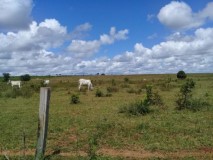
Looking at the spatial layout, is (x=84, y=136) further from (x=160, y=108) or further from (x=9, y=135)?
(x=160, y=108)

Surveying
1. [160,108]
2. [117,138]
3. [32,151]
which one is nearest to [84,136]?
[117,138]

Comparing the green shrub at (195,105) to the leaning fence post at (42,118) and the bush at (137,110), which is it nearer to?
the bush at (137,110)

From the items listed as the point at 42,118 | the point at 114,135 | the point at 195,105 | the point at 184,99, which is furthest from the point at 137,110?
the point at 42,118

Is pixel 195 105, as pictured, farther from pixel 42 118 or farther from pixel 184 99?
pixel 42 118

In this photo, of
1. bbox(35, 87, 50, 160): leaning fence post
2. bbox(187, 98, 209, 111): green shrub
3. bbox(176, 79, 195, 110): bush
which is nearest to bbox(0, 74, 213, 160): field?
bbox(187, 98, 209, 111): green shrub

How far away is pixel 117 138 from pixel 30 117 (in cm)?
647

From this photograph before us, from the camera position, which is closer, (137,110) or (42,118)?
(42,118)

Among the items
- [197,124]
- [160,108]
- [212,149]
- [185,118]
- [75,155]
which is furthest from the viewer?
[160,108]

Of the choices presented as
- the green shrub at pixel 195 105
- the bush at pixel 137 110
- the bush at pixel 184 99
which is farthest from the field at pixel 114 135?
the bush at pixel 184 99

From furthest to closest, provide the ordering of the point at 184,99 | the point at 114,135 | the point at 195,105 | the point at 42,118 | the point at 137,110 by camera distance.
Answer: the point at 184,99 → the point at 195,105 → the point at 137,110 → the point at 114,135 → the point at 42,118

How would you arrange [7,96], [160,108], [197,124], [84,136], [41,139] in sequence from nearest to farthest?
1. [41,139]
2. [84,136]
3. [197,124]
4. [160,108]
5. [7,96]

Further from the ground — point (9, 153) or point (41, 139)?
point (41, 139)

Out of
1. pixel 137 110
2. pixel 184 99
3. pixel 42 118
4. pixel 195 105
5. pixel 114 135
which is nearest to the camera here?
pixel 42 118

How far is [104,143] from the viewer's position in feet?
38.7
